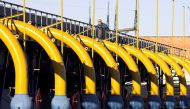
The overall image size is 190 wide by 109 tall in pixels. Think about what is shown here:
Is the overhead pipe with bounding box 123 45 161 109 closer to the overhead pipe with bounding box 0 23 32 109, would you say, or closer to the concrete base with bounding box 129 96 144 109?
the concrete base with bounding box 129 96 144 109

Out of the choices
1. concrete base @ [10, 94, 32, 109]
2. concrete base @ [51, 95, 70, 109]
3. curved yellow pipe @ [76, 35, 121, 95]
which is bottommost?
concrete base @ [51, 95, 70, 109]

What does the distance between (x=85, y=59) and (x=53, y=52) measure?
3636mm

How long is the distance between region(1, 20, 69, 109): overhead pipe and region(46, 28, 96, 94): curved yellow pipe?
2940mm

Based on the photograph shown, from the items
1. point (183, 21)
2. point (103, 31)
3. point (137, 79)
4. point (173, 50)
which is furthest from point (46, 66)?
point (173, 50)

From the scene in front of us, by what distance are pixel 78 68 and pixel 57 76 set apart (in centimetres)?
915

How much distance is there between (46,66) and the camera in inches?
1211

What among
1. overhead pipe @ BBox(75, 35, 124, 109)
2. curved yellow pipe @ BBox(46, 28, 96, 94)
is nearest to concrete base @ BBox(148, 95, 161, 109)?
overhead pipe @ BBox(75, 35, 124, 109)

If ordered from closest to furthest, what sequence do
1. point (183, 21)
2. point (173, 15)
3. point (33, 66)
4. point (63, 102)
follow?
point (63, 102), point (33, 66), point (173, 15), point (183, 21)

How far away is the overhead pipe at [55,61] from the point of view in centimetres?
2336

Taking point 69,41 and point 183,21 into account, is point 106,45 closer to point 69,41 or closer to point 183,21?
point 69,41

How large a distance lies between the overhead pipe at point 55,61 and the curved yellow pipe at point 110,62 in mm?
6215

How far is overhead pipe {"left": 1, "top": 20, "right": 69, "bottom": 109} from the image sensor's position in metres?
23.4

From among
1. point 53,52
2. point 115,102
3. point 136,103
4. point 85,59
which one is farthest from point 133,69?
point 53,52

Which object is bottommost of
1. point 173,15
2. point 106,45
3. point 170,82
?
point 170,82
